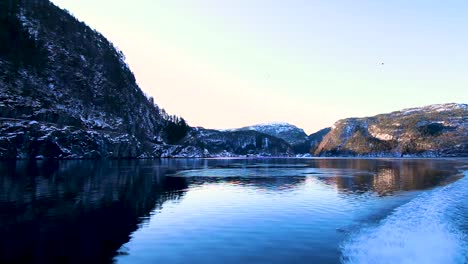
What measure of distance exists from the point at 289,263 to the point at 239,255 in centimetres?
371

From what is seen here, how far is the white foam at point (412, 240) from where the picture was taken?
2302cm

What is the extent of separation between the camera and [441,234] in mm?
29891

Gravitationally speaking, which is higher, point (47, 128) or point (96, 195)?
point (47, 128)

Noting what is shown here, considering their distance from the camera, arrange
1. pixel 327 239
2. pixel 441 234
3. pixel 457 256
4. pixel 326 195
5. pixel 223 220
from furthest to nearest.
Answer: pixel 326 195, pixel 223 220, pixel 441 234, pixel 327 239, pixel 457 256

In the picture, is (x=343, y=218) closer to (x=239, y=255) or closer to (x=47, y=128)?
(x=239, y=255)

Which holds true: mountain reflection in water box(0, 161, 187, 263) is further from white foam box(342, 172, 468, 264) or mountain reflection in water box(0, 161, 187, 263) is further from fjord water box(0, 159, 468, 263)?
white foam box(342, 172, 468, 264)

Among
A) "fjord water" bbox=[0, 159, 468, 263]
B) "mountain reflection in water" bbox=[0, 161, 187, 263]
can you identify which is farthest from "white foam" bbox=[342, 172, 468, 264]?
"mountain reflection in water" bbox=[0, 161, 187, 263]

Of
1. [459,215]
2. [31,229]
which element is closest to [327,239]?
[459,215]

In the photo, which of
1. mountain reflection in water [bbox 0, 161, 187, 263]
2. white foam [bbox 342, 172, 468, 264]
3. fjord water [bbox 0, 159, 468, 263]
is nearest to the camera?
white foam [bbox 342, 172, 468, 264]

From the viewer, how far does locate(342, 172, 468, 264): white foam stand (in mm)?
23016

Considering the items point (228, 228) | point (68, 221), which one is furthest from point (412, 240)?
point (68, 221)

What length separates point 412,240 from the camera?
27516 millimetres

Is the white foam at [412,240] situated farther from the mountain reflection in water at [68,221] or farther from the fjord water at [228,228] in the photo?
the mountain reflection in water at [68,221]

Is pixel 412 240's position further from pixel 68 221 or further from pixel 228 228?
pixel 68 221
